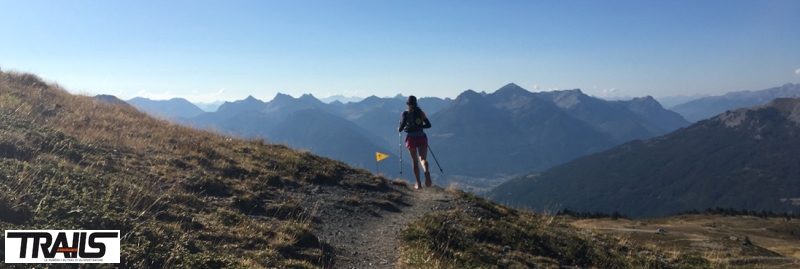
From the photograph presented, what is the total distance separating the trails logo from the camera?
4387 mm

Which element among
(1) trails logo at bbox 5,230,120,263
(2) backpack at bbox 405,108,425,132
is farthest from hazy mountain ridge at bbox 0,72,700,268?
(2) backpack at bbox 405,108,425,132

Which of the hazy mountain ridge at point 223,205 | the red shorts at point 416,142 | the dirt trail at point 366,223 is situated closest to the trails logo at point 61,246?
the hazy mountain ridge at point 223,205

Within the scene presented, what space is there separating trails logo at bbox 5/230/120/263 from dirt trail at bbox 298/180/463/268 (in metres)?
3.70

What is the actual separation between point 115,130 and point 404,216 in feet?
37.7

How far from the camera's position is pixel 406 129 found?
1263 cm

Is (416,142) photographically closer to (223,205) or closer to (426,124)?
(426,124)

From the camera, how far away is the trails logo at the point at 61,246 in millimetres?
4387

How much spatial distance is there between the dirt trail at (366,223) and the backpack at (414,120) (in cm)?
293

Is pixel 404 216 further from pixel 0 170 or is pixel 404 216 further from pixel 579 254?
pixel 0 170

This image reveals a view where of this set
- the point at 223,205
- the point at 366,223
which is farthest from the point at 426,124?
the point at 223,205

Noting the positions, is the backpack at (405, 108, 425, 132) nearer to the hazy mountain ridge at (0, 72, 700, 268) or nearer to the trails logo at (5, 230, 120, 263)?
the hazy mountain ridge at (0, 72, 700, 268)

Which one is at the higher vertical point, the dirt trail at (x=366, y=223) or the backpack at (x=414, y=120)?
the backpack at (x=414, y=120)

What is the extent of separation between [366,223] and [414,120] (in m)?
4.09

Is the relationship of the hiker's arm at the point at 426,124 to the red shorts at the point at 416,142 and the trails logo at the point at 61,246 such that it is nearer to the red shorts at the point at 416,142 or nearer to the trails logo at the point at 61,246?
the red shorts at the point at 416,142
